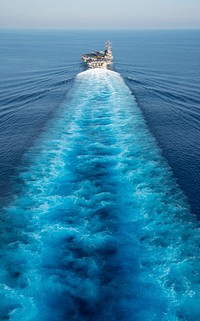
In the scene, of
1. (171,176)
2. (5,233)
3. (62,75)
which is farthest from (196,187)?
(62,75)

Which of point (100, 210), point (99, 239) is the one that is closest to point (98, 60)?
point (100, 210)

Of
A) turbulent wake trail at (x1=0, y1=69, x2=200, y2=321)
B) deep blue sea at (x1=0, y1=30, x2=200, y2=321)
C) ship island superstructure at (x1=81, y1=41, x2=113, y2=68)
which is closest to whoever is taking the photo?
turbulent wake trail at (x1=0, y1=69, x2=200, y2=321)

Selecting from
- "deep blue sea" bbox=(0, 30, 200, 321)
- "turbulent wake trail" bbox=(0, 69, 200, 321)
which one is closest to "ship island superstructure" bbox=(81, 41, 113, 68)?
"deep blue sea" bbox=(0, 30, 200, 321)

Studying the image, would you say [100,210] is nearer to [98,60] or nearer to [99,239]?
[99,239]

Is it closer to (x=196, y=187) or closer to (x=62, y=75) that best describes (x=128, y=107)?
(x=196, y=187)

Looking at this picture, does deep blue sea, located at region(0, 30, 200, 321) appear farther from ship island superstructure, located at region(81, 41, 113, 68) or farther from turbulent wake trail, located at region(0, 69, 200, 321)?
ship island superstructure, located at region(81, 41, 113, 68)

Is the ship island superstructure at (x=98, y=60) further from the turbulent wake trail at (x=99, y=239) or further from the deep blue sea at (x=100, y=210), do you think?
the turbulent wake trail at (x=99, y=239)

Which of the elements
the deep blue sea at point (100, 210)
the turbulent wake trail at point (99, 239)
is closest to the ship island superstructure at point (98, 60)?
the deep blue sea at point (100, 210)
